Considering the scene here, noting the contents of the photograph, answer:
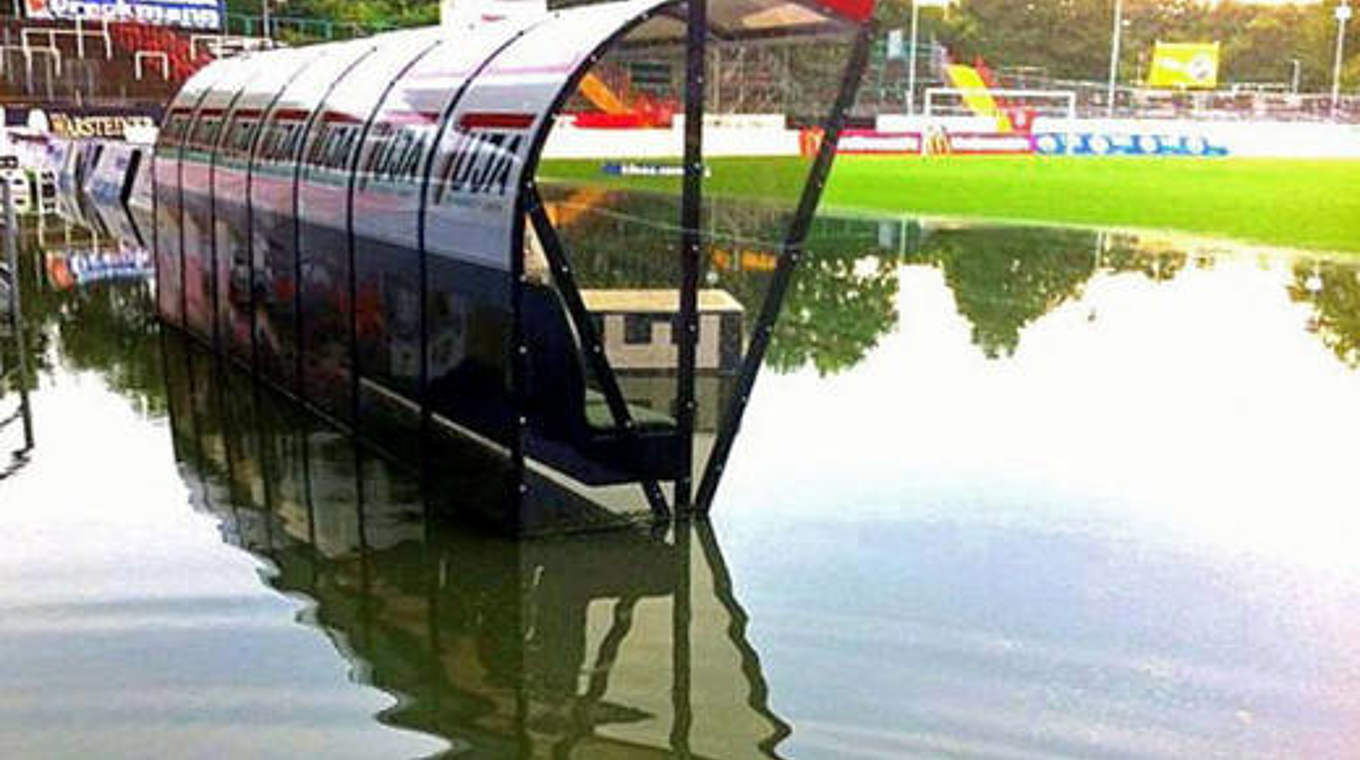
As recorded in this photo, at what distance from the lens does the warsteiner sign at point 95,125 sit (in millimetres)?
38094

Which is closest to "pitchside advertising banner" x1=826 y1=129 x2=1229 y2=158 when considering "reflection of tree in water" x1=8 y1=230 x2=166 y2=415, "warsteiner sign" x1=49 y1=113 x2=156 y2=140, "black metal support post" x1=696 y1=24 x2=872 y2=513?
"warsteiner sign" x1=49 y1=113 x2=156 y2=140

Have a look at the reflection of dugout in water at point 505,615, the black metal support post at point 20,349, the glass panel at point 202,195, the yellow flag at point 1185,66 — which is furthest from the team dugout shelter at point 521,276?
the yellow flag at point 1185,66

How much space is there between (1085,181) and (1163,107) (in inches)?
1306

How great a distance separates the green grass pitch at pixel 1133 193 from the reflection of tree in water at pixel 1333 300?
2810mm

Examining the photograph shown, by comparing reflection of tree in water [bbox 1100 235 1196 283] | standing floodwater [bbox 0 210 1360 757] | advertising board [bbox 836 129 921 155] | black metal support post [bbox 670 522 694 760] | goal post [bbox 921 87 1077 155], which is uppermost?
goal post [bbox 921 87 1077 155]

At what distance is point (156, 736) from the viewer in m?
4.80

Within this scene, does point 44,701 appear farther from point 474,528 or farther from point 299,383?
point 299,383

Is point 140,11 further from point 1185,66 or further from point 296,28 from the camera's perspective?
point 1185,66

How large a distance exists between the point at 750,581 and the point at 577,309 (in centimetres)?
158

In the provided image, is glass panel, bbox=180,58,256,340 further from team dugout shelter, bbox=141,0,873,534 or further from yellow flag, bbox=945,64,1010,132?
yellow flag, bbox=945,64,1010,132

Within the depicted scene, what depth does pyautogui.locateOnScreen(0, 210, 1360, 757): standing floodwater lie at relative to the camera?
4992 mm

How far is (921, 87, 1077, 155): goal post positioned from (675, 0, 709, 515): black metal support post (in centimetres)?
4367

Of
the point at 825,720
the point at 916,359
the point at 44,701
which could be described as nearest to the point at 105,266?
the point at 916,359

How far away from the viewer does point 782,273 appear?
767 centimetres
